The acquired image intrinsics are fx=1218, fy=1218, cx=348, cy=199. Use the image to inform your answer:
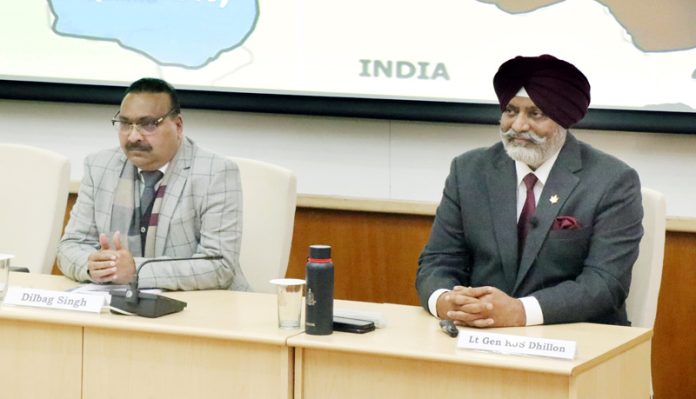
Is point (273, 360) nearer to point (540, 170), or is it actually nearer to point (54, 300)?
point (54, 300)

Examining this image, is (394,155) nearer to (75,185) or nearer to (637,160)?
(637,160)

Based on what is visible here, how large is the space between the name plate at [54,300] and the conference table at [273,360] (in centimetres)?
3

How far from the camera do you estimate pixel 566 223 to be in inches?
140

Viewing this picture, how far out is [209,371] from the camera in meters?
3.19

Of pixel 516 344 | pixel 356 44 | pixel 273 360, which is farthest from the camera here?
pixel 356 44

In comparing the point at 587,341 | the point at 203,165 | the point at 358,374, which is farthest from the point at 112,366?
the point at 587,341

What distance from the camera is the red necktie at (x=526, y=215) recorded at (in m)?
3.64

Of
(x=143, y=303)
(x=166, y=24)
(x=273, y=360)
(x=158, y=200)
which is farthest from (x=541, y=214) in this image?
(x=166, y=24)

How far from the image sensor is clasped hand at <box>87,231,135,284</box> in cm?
375

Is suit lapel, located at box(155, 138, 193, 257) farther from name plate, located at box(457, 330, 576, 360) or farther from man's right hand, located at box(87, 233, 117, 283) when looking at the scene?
name plate, located at box(457, 330, 576, 360)

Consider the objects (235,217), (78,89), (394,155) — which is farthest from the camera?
(78,89)

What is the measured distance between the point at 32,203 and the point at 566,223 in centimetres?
206

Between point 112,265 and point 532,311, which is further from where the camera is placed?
point 112,265

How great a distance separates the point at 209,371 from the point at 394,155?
204cm
